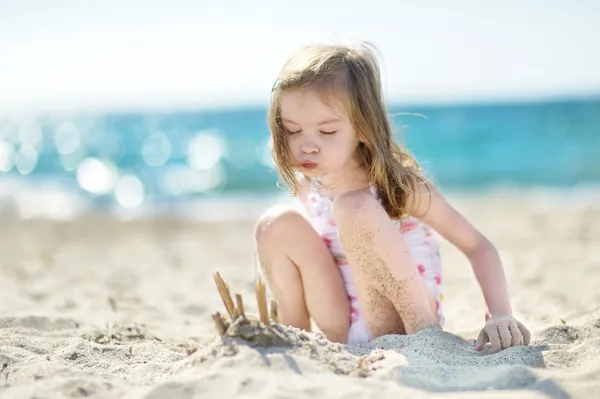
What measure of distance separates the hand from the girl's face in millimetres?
781

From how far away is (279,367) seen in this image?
1.88 metres

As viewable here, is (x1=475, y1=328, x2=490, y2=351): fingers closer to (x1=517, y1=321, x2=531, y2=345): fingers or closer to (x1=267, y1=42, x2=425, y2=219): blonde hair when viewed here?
(x1=517, y1=321, x2=531, y2=345): fingers

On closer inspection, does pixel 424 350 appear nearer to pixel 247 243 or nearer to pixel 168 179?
pixel 247 243

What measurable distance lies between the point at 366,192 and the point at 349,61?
485mm

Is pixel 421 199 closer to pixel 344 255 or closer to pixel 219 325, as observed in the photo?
pixel 344 255

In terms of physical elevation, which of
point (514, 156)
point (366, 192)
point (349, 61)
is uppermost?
point (349, 61)

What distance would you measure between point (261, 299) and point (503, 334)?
876mm

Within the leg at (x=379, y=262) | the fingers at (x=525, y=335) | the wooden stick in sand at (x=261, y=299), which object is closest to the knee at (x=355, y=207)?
the leg at (x=379, y=262)

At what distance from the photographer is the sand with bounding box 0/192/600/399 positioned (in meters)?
1.85

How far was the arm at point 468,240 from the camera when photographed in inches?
99.3

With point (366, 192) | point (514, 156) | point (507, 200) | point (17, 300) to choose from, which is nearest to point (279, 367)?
point (366, 192)

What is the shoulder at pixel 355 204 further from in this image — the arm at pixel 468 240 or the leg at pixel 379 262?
the arm at pixel 468 240

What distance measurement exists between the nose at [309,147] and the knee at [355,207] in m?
0.19

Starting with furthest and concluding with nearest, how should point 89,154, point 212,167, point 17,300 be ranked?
point 89,154 → point 212,167 → point 17,300
